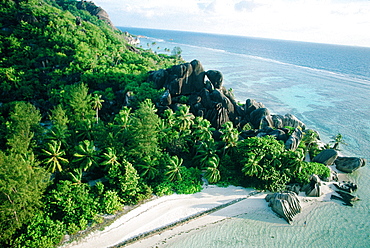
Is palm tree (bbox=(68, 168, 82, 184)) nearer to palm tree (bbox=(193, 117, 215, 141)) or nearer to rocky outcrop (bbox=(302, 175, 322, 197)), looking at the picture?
palm tree (bbox=(193, 117, 215, 141))

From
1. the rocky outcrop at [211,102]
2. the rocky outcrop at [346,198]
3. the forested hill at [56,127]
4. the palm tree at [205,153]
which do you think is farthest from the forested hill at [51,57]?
the rocky outcrop at [346,198]

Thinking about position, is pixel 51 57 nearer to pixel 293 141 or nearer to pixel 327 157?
pixel 293 141

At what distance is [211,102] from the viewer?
4972cm

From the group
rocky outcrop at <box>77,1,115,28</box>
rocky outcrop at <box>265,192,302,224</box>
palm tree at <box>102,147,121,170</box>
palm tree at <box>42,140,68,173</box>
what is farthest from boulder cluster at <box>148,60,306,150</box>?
rocky outcrop at <box>77,1,115,28</box>

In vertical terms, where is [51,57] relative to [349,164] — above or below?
above

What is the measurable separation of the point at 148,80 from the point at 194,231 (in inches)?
1602

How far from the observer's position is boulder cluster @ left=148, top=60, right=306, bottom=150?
48.3 meters

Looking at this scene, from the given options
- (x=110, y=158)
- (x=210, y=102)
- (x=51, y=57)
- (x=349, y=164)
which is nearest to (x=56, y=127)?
(x=110, y=158)

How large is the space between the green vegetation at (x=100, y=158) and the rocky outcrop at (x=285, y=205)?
343 centimetres

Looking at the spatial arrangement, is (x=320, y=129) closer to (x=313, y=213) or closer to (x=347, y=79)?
(x=313, y=213)

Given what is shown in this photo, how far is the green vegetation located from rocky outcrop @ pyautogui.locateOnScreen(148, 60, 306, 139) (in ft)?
11.3

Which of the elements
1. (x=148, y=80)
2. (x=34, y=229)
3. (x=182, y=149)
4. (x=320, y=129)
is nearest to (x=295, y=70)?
(x=320, y=129)

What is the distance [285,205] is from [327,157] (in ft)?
61.1

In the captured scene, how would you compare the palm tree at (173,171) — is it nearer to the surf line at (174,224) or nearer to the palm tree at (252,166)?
the surf line at (174,224)
